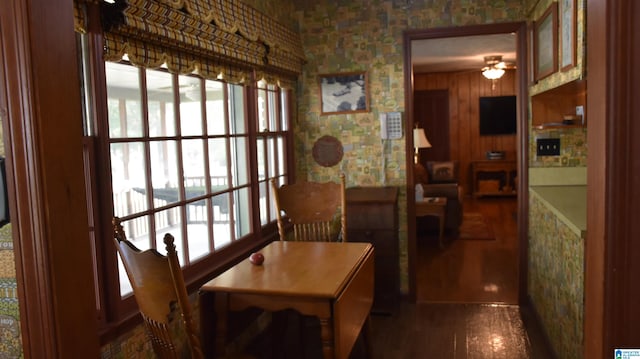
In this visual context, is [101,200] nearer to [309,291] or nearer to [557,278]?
[309,291]

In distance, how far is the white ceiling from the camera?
6.16 m

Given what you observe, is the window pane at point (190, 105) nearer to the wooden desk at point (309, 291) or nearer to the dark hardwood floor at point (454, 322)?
the wooden desk at point (309, 291)

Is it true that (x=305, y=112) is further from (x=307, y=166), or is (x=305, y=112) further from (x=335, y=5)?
(x=335, y=5)

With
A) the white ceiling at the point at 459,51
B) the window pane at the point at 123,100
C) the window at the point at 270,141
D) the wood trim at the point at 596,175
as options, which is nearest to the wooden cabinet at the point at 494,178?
the white ceiling at the point at 459,51

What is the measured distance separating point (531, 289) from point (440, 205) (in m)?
2.02

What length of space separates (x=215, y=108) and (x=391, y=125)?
155cm

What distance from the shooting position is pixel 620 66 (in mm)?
949

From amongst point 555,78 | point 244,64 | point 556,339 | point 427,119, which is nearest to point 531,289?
point 556,339

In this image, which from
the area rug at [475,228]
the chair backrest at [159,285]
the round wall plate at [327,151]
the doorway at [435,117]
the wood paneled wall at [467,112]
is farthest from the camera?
the doorway at [435,117]

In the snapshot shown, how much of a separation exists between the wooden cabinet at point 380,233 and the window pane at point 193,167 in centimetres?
121

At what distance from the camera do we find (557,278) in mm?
2910

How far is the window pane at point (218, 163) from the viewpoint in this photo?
119 inches

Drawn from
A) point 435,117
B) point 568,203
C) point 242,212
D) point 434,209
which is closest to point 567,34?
point 568,203

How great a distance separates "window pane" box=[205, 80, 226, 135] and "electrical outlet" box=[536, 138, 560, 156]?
220 centimetres
